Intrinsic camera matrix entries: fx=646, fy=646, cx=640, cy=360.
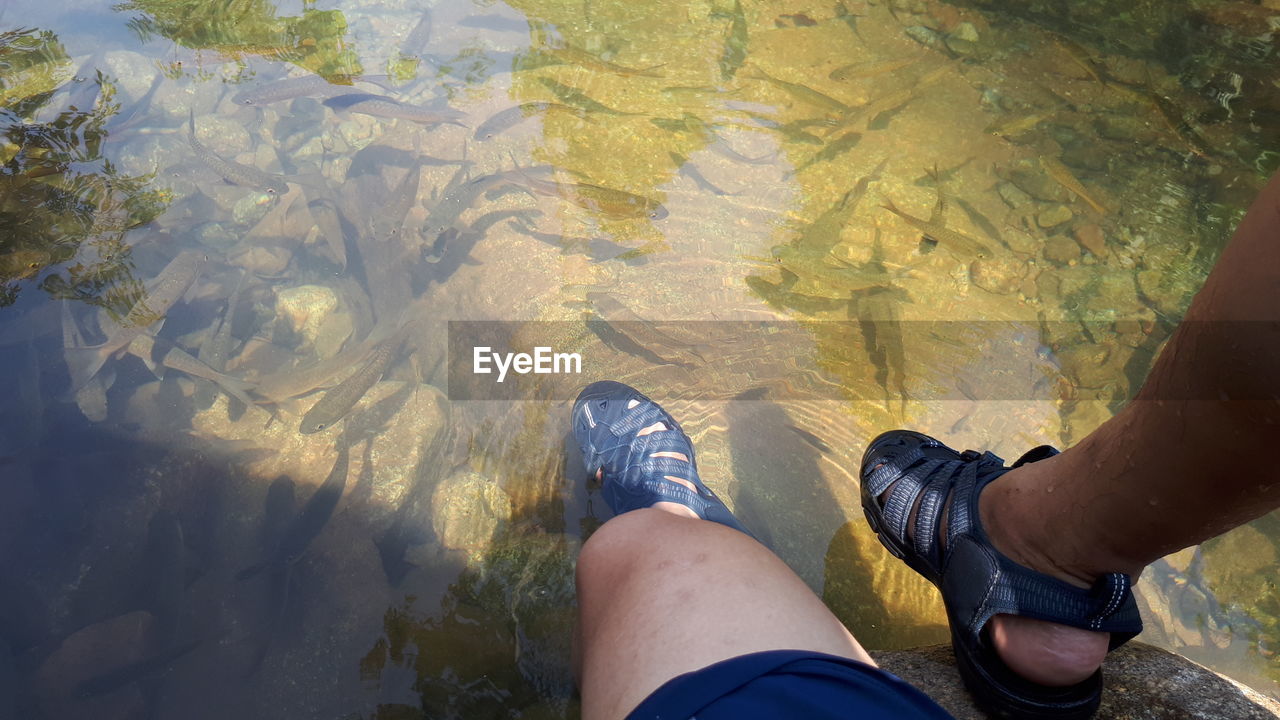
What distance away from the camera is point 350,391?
270cm

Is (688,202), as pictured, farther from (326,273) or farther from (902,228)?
(326,273)

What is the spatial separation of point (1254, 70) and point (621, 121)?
378cm

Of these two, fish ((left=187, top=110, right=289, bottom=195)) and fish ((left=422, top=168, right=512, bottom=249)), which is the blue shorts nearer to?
fish ((left=422, top=168, right=512, bottom=249))

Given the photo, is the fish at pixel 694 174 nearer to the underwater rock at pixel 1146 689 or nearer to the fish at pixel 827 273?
the fish at pixel 827 273

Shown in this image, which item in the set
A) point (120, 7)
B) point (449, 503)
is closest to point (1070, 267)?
point (449, 503)

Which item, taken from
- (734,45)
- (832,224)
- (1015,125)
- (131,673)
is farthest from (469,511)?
(1015,125)

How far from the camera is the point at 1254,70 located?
3836mm

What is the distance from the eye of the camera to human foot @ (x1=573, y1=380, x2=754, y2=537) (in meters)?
2.23

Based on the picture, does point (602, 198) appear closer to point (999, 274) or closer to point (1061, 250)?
point (999, 274)

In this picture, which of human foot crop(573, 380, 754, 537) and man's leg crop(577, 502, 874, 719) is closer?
man's leg crop(577, 502, 874, 719)

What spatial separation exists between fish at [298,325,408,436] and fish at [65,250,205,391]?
0.89 meters

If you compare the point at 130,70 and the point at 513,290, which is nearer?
the point at 513,290

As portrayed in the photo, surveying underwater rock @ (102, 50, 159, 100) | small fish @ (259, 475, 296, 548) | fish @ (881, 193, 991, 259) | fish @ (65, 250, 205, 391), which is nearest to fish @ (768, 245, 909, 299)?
fish @ (881, 193, 991, 259)

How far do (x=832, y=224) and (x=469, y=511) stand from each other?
84.4 inches
